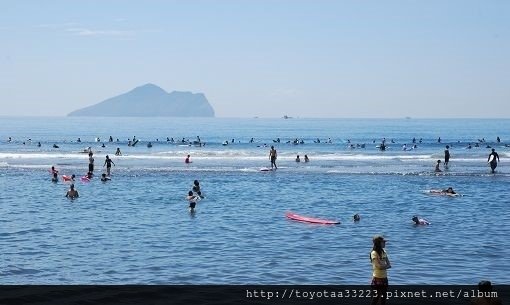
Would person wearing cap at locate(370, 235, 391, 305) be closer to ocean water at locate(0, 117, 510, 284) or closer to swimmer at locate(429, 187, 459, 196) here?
ocean water at locate(0, 117, 510, 284)

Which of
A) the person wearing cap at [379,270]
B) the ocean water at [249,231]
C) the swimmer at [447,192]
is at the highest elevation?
the person wearing cap at [379,270]

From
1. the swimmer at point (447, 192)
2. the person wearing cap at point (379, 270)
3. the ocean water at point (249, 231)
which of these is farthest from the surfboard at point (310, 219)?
the person wearing cap at point (379, 270)

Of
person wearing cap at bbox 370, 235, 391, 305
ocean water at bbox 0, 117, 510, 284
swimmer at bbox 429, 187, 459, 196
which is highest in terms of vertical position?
person wearing cap at bbox 370, 235, 391, 305

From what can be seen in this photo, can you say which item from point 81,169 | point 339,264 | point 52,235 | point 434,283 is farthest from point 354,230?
point 81,169

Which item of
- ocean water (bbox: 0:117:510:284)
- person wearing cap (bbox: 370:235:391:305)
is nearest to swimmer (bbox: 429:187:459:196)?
ocean water (bbox: 0:117:510:284)

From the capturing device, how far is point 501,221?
27.8 m
